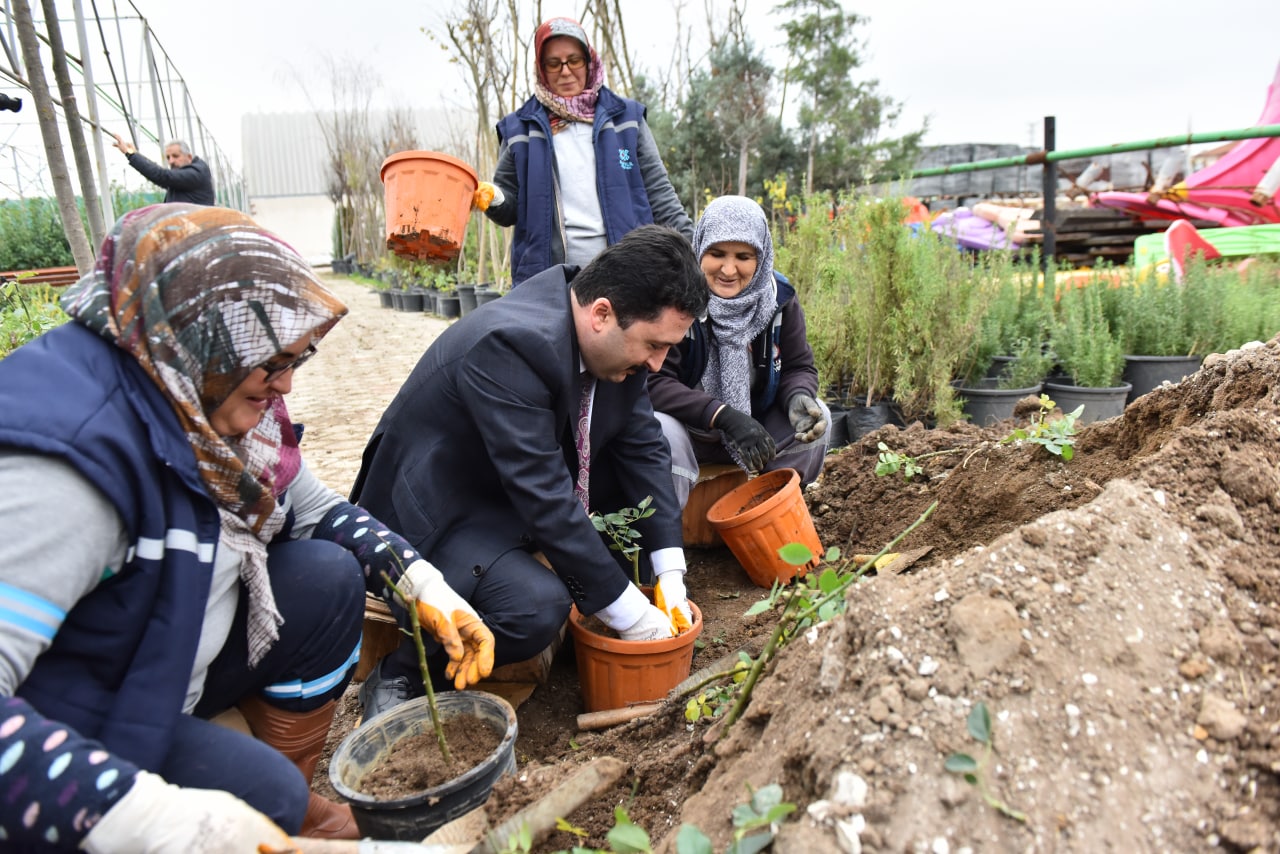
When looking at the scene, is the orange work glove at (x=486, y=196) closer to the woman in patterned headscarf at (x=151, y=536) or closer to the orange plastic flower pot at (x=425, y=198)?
the orange plastic flower pot at (x=425, y=198)

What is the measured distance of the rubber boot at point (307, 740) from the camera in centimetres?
156

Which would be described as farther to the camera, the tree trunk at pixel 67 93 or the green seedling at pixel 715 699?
the tree trunk at pixel 67 93

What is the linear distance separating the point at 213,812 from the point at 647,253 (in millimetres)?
1375

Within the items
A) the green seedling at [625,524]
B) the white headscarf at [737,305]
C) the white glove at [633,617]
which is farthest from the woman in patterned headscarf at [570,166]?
the white glove at [633,617]

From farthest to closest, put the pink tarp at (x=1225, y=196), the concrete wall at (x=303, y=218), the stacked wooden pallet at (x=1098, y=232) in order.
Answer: the concrete wall at (x=303, y=218) → the stacked wooden pallet at (x=1098, y=232) → the pink tarp at (x=1225, y=196)

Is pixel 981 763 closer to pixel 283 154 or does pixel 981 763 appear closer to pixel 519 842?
pixel 519 842

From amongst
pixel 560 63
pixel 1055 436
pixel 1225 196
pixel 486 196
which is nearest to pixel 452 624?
pixel 1055 436

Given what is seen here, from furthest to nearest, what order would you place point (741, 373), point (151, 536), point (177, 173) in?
point (177, 173) → point (741, 373) → point (151, 536)

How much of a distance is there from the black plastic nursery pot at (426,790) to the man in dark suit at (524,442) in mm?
327

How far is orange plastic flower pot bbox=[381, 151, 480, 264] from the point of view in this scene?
117 inches

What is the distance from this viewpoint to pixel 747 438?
281cm

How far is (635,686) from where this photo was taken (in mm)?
1984

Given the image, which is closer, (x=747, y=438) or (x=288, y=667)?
(x=288, y=667)

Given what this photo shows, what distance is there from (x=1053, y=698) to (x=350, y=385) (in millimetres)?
6202
